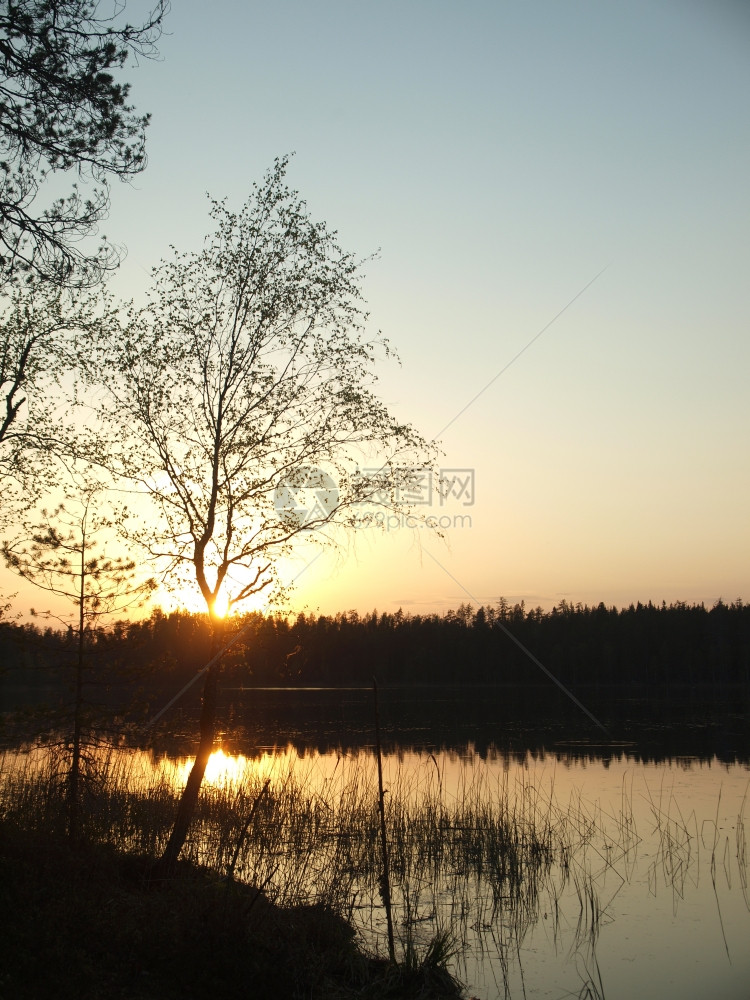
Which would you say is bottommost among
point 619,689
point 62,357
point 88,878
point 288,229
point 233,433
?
point 619,689

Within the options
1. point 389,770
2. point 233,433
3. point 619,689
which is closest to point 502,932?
point 233,433

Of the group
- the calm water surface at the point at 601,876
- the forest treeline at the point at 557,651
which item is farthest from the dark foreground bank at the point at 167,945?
the forest treeline at the point at 557,651

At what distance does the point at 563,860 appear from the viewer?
13.9m

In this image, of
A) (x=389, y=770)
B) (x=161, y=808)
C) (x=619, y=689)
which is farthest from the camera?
(x=619, y=689)

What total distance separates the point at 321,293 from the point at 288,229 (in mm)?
1108

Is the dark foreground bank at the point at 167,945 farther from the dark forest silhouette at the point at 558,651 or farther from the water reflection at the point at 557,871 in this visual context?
the dark forest silhouette at the point at 558,651

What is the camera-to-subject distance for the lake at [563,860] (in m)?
9.72

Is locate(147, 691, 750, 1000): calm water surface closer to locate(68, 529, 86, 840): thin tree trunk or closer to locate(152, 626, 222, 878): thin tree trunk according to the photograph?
locate(152, 626, 222, 878): thin tree trunk

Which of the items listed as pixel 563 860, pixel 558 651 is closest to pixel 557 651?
pixel 558 651

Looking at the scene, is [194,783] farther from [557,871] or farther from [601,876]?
[601,876]

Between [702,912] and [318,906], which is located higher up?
[318,906]

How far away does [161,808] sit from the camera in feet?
50.3

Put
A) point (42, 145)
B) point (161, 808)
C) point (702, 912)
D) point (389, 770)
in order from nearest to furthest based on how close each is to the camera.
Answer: point (42, 145)
point (702, 912)
point (161, 808)
point (389, 770)

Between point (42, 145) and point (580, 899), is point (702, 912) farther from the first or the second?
point (42, 145)
